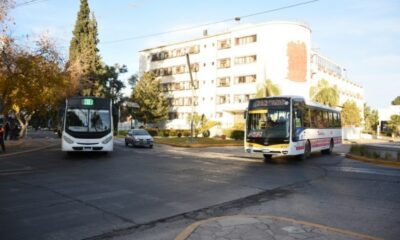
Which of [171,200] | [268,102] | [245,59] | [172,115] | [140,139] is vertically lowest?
[171,200]

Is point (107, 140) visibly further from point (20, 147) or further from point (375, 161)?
point (375, 161)

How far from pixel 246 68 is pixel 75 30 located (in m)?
26.0

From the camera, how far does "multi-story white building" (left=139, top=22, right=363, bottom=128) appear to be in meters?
51.9

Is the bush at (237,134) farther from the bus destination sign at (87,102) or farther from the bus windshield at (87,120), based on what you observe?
the bus destination sign at (87,102)

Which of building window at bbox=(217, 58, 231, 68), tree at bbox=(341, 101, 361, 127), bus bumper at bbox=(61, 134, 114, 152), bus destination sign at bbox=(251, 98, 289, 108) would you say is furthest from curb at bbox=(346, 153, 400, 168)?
tree at bbox=(341, 101, 361, 127)

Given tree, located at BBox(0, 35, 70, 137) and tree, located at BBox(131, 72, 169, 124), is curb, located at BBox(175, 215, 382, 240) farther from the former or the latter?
tree, located at BBox(131, 72, 169, 124)

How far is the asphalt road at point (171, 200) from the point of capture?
21.0 feet

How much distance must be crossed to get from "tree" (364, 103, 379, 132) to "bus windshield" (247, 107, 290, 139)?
78455 millimetres

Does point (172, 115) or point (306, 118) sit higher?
point (172, 115)

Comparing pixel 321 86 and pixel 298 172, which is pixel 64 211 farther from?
pixel 321 86

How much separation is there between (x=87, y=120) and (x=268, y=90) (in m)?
32.3

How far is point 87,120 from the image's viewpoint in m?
19.5

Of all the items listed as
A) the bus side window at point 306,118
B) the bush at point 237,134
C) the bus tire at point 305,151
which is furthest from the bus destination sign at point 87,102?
the bush at point 237,134

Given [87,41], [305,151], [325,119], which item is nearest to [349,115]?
[87,41]
